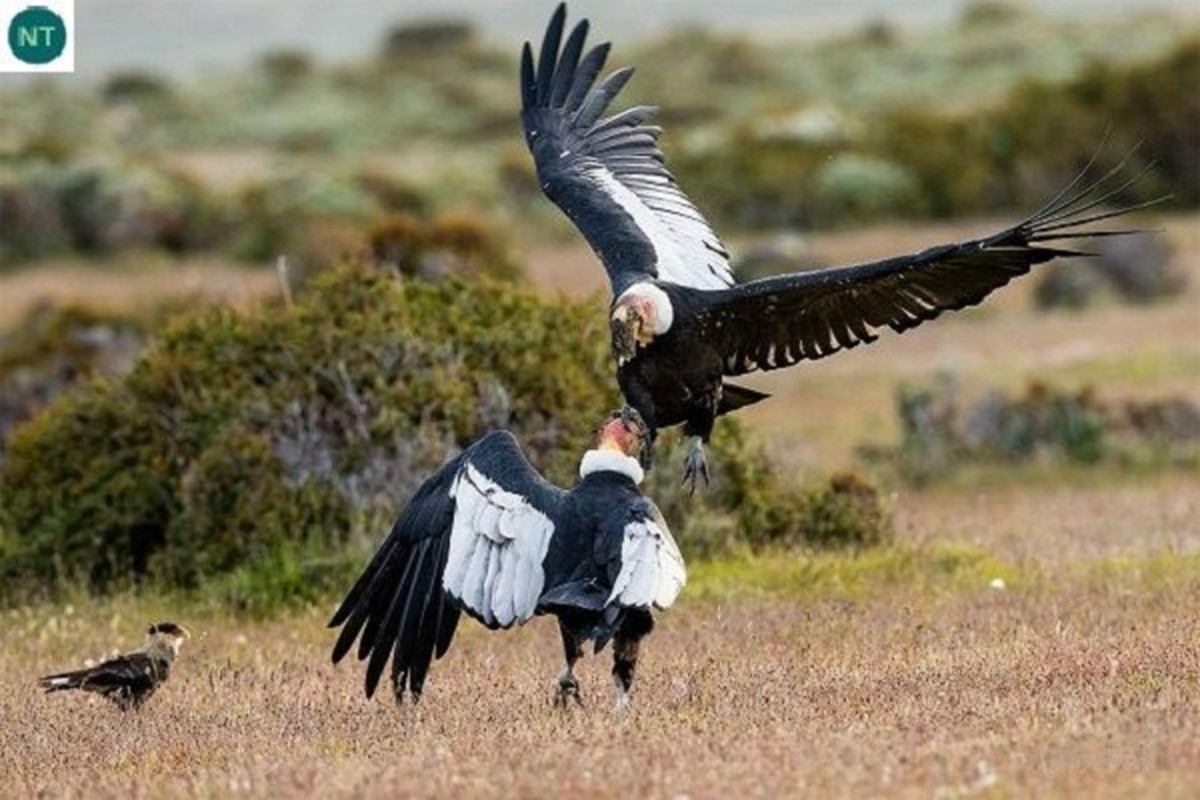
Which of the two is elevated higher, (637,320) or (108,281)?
(108,281)

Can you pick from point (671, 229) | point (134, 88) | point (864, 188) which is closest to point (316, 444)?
point (671, 229)

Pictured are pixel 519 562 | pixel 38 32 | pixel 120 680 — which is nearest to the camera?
pixel 519 562

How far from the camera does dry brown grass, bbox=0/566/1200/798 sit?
769 cm

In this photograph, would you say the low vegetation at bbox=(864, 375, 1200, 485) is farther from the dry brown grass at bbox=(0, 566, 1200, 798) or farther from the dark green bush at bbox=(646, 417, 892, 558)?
the dry brown grass at bbox=(0, 566, 1200, 798)

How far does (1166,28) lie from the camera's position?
93.4 metres

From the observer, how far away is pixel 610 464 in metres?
9.81

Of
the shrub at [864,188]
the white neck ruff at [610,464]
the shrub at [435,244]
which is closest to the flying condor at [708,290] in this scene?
the white neck ruff at [610,464]

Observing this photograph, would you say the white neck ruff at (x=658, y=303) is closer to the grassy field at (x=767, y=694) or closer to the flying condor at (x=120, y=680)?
the grassy field at (x=767, y=694)

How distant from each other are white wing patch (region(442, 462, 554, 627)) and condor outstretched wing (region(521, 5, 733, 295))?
2246 millimetres

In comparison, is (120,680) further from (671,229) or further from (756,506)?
(756,506)

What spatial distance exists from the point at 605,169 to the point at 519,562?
370 centimetres

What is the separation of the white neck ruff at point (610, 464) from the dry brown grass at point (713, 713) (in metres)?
0.91

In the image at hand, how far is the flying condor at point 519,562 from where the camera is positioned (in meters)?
9.32

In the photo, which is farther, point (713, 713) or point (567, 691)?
point (567, 691)
